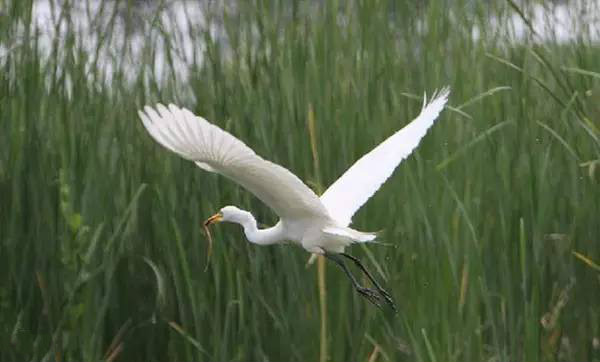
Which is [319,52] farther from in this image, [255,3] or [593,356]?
[593,356]

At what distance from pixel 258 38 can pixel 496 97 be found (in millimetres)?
550

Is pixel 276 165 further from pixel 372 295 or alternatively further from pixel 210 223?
pixel 372 295

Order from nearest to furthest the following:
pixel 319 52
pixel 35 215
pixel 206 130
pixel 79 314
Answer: pixel 206 130 < pixel 79 314 < pixel 35 215 < pixel 319 52

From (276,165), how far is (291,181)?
0.10m

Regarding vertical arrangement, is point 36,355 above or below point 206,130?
below

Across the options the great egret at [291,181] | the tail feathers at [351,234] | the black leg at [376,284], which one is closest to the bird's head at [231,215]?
the great egret at [291,181]

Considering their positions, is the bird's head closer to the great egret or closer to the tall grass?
the great egret

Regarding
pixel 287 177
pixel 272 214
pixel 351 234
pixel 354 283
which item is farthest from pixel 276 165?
pixel 272 214

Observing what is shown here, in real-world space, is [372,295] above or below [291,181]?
below

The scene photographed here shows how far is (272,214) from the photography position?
2596mm

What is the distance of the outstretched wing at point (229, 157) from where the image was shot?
5.98ft

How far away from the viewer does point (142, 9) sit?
300cm

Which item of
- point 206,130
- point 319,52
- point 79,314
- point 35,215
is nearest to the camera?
point 206,130

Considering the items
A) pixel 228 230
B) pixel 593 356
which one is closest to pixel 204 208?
pixel 228 230
